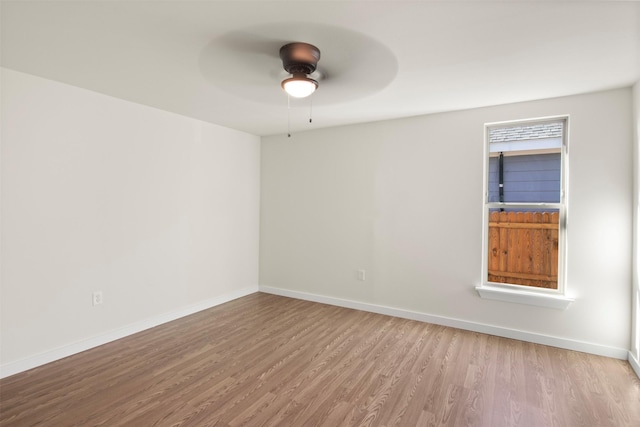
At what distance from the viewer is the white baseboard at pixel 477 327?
2924mm

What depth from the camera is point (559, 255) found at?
3205 millimetres

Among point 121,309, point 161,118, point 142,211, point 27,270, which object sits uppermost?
point 161,118

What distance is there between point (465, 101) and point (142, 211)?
11.6 ft

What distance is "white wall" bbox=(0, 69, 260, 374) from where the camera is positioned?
255 cm

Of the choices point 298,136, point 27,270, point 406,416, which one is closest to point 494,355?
point 406,416

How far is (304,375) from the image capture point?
2.55 m

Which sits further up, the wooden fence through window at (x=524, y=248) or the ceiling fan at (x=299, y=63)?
the ceiling fan at (x=299, y=63)

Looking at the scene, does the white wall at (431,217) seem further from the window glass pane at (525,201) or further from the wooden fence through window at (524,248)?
the wooden fence through window at (524,248)

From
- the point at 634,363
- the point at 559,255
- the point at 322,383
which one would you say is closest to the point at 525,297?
the point at 559,255

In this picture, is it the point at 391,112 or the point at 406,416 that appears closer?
the point at 406,416

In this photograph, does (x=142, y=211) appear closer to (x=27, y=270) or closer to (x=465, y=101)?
(x=27, y=270)

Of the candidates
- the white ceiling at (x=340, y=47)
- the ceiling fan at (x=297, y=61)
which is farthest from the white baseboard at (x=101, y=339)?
the ceiling fan at (x=297, y=61)

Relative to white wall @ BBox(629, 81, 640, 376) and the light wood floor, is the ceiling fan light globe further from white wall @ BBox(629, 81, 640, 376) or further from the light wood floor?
white wall @ BBox(629, 81, 640, 376)

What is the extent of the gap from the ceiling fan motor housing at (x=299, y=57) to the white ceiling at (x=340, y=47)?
64 mm
